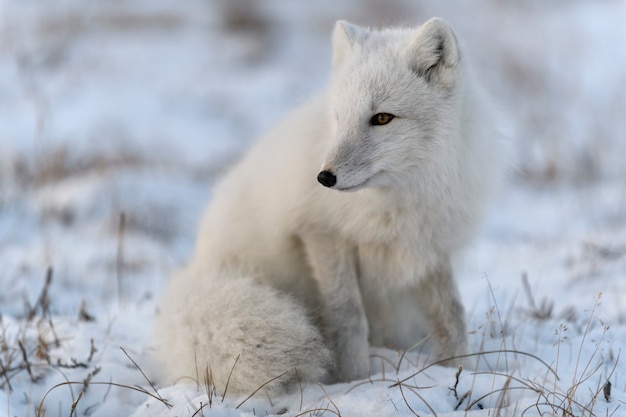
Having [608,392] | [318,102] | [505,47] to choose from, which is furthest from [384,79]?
[505,47]

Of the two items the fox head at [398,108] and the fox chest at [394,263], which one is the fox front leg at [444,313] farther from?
the fox head at [398,108]

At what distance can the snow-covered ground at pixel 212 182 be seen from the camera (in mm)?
2643

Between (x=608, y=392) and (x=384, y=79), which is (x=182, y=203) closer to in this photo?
(x=384, y=79)

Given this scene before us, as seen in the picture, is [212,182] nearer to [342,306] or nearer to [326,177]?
[342,306]

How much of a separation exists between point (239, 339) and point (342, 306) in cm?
57

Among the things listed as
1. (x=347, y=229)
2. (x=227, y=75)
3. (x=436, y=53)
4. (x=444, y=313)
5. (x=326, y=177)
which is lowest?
(x=227, y=75)

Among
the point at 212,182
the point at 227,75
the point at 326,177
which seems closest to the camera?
the point at 326,177

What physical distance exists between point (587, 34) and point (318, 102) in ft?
42.6

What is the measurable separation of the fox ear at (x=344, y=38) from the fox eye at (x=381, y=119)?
481 mm

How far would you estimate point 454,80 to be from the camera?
2.86 m

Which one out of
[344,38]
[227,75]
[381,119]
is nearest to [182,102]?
[227,75]

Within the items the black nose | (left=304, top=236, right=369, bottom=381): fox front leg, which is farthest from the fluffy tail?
the black nose

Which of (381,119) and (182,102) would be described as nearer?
(381,119)

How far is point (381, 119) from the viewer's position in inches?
109
